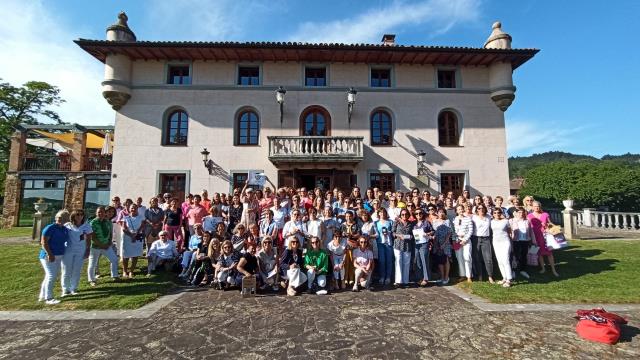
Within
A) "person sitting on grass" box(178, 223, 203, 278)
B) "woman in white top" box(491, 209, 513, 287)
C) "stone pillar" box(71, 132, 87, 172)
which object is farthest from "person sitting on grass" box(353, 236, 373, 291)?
"stone pillar" box(71, 132, 87, 172)

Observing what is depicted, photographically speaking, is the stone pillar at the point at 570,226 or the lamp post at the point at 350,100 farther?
the lamp post at the point at 350,100

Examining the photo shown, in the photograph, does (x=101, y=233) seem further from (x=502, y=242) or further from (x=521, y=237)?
(x=521, y=237)

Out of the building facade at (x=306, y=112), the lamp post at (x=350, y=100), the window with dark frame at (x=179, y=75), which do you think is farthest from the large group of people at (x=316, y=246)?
the window with dark frame at (x=179, y=75)

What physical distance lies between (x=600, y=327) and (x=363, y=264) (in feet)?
12.9

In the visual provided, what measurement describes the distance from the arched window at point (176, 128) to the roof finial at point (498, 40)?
54.1 ft

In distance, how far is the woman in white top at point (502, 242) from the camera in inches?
259

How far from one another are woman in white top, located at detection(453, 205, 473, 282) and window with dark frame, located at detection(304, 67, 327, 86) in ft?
34.5

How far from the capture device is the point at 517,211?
24.5 feet

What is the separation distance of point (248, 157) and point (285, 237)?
26.9ft

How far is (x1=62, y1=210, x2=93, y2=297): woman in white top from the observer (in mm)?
5938

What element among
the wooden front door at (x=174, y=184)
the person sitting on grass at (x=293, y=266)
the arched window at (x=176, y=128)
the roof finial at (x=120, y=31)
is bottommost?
Result: the person sitting on grass at (x=293, y=266)

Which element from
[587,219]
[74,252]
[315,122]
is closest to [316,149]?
[315,122]

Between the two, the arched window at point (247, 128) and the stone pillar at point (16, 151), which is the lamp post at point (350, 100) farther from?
the stone pillar at point (16, 151)

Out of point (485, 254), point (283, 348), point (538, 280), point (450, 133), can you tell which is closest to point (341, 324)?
point (283, 348)
